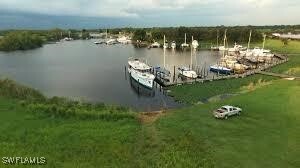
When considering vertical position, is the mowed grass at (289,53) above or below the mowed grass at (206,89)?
above

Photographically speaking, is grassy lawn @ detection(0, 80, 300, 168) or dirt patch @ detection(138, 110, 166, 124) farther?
dirt patch @ detection(138, 110, 166, 124)

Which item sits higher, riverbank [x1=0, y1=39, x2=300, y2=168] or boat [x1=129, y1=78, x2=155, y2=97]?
riverbank [x1=0, y1=39, x2=300, y2=168]

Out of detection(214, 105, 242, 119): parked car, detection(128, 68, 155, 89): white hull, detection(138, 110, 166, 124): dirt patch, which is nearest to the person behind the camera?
detection(214, 105, 242, 119): parked car

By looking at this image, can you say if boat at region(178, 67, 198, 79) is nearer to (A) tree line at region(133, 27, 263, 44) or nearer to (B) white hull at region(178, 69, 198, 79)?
(B) white hull at region(178, 69, 198, 79)

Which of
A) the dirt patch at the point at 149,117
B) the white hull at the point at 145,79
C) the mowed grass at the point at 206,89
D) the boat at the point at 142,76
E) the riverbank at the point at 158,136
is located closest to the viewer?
the riverbank at the point at 158,136

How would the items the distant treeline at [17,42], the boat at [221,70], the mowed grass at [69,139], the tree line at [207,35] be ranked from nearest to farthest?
the mowed grass at [69,139]
the boat at [221,70]
the distant treeline at [17,42]
the tree line at [207,35]

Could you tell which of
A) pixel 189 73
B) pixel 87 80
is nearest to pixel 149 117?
pixel 189 73

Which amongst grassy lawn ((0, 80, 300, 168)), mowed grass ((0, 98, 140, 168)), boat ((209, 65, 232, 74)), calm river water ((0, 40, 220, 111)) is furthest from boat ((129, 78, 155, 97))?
mowed grass ((0, 98, 140, 168))

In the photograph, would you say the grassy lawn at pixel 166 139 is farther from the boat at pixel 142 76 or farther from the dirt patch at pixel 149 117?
the boat at pixel 142 76

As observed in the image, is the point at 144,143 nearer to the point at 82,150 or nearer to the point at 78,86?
the point at 82,150

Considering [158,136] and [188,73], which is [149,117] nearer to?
[158,136]

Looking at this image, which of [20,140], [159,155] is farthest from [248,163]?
[20,140]

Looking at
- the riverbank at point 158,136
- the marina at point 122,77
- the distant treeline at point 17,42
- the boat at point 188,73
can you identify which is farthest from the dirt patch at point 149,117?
the distant treeline at point 17,42
